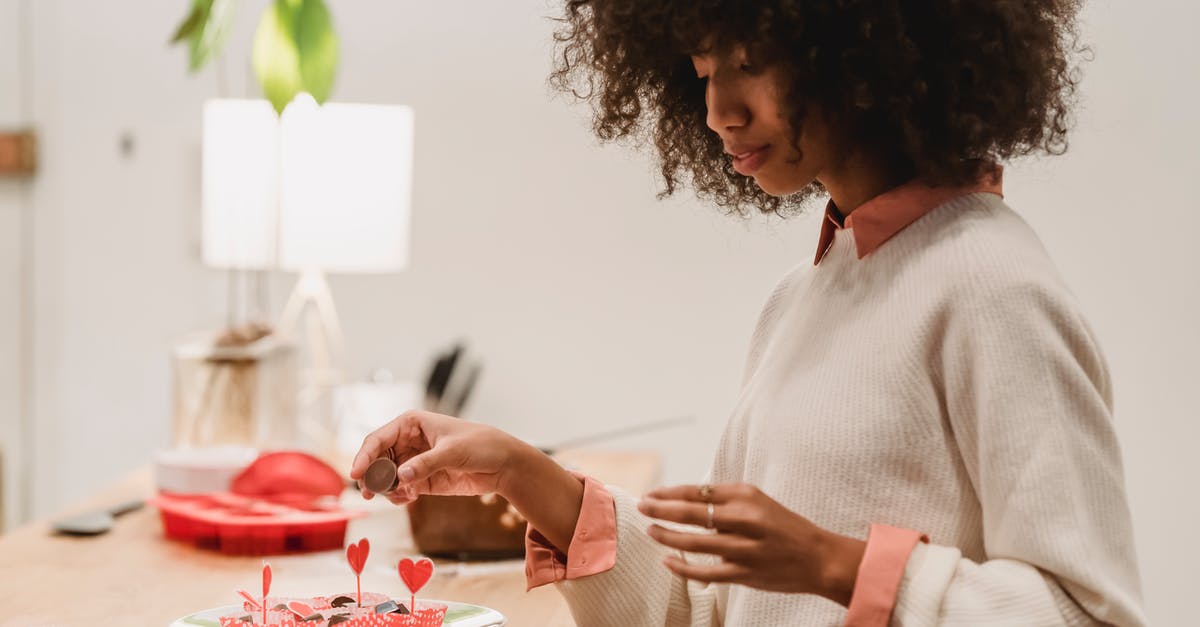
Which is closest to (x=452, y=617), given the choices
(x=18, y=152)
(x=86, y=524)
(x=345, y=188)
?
(x=86, y=524)

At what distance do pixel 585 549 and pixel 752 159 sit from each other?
A: 347 mm

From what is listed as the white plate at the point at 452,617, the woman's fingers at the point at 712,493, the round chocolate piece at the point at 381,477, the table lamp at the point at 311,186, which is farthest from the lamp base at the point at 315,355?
the woman's fingers at the point at 712,493

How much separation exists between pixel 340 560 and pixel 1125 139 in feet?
5.40

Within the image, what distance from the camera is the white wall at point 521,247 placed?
93.8 inches

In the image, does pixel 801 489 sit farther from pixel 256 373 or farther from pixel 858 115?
pixel 256 373

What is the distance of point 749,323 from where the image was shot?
256 cm

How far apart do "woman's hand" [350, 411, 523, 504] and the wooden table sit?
30 centimetres

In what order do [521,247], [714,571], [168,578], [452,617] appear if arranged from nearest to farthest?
[714,571], [452,617], [168,578], [521,247]

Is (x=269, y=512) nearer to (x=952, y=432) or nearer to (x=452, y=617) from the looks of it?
(x=452, y=617)

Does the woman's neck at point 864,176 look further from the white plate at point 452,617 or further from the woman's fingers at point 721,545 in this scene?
the white plate at point 452,617

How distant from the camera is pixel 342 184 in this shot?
7.37ft

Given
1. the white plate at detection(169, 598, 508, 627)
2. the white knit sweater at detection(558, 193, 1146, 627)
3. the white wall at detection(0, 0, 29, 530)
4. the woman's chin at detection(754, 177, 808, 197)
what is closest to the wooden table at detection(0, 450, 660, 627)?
the white plate at detection(169, 598, 508, 627)

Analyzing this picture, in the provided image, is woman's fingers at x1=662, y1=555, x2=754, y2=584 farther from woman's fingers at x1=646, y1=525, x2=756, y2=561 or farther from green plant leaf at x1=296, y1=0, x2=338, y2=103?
green plant leaf at x1=296, y1=0, x2=338, y2=103

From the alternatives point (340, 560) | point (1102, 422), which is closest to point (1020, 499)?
point (1102, 422)
